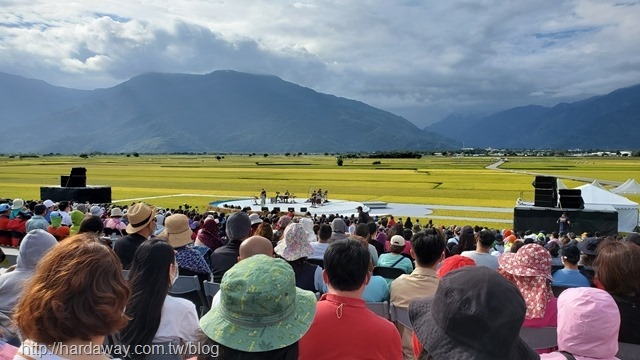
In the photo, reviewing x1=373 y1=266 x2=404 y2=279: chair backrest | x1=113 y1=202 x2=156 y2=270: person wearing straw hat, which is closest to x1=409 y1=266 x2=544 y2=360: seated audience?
x1=373 y1=266 x2=404 y2=279: chair backrest

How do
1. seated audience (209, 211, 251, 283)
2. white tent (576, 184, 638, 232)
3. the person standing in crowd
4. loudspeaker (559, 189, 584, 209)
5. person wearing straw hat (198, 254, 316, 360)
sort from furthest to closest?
white tent (576, 184, 638, 232)
loudspeaker (559, 189, 584, 209)
the person standing in crowd
seated audience (209, 211, 251, 283)
person wearing straw hat (198, 254, 316, 360)

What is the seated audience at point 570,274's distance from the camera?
5.96 m

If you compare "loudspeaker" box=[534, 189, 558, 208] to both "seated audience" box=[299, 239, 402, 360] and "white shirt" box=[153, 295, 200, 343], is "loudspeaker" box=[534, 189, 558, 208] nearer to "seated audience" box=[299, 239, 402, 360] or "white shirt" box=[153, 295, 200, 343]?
"seated audience" box=[299, 239, 402, 360]

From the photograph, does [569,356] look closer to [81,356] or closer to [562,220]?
[81,356]

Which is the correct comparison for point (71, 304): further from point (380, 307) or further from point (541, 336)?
point (541, 336)

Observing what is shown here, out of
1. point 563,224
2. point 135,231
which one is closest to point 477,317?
point 135,231

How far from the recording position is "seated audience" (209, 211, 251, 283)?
604 cm

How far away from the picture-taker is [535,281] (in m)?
4.28

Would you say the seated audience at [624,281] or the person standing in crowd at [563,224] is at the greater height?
the seated audience at [624,281]

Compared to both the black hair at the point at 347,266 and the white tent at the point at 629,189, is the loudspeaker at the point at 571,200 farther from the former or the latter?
the black hair at the point at 347,266

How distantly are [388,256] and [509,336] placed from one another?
4.48 meters

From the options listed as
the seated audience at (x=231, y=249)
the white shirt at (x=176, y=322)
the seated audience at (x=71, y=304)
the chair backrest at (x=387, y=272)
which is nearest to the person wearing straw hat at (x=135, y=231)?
the seated audience at (x=231, y=249)

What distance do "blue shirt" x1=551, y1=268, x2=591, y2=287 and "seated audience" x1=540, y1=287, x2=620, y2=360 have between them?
3.05m

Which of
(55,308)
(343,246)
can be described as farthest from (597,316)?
(55,308)
